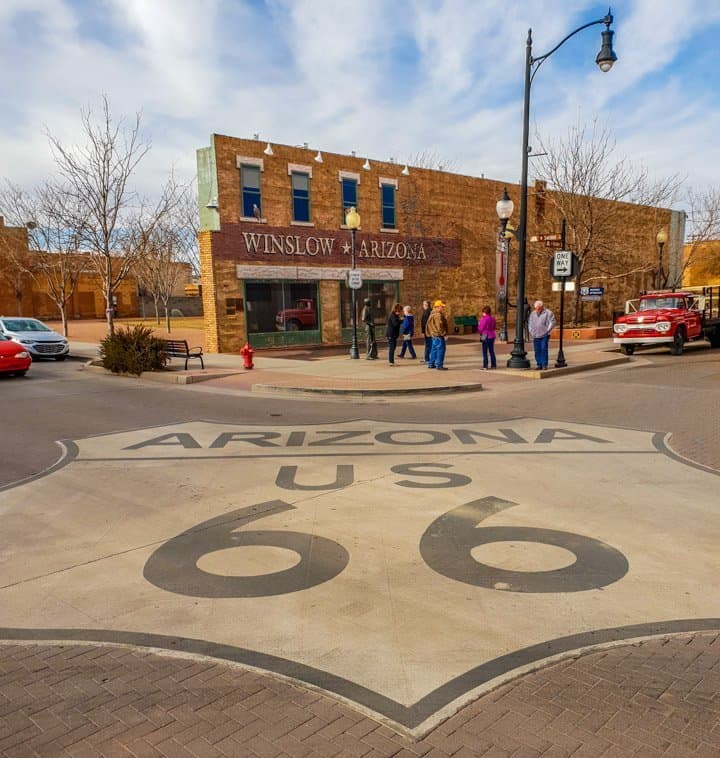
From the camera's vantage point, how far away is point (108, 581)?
14.2 ft

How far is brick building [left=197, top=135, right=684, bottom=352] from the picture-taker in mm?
22031

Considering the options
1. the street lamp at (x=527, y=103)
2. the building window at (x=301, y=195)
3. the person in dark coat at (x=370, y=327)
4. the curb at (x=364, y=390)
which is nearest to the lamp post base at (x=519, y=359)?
the street lamp at (x=527, y=103)

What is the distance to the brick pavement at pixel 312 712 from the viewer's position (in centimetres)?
263

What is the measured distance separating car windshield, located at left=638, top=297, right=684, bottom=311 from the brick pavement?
66.1 ft

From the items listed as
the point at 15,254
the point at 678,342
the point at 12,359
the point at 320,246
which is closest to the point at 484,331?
the point at 678,342

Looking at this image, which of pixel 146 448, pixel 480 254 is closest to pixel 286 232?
pixel 480 254

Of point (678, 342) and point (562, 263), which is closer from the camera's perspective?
point (562, 263)

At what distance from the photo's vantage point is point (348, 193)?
2541 centimetres

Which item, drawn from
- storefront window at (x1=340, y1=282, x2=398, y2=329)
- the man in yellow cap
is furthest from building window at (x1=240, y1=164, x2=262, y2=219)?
the man in yellow cap

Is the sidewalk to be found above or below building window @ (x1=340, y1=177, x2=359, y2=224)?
below

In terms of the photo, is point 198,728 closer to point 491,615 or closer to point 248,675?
point 248,675

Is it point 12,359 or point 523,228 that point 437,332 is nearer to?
point 523,228

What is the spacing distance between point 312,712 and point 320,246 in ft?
75.2

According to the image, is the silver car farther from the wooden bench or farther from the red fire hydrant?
the red fire hydrant
